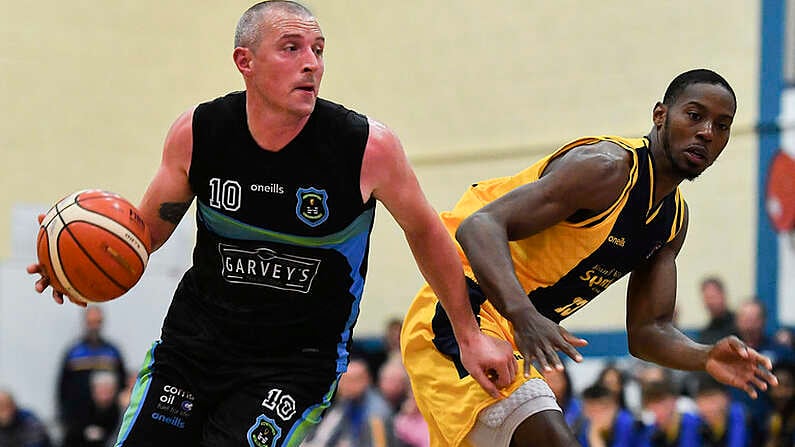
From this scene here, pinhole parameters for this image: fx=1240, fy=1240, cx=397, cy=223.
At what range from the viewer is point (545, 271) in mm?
4949

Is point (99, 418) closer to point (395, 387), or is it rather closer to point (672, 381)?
point (395, 387)

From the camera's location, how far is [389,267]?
1545 centimetres

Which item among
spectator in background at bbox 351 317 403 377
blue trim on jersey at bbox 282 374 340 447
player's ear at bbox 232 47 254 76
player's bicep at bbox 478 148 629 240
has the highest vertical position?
player's ear at bbox 232 47 254 76

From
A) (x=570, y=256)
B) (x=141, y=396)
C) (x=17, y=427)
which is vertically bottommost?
(x=17, y=427)

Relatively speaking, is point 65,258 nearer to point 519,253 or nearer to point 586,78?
point 519,253

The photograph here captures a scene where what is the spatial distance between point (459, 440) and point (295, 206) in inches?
46.2

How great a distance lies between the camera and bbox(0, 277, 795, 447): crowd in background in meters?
9.65

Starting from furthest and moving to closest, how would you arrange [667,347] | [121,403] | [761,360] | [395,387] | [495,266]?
[121,403]
[395,387]
[667,347]
[761,360]
[495,266]

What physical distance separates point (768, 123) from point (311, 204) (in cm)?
896

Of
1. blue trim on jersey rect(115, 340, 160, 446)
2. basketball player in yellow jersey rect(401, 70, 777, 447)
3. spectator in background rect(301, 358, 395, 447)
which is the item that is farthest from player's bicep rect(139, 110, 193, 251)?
spectator in background rect(301, 358, 395, 447)

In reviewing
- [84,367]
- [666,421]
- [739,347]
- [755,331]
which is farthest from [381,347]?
[739,347]

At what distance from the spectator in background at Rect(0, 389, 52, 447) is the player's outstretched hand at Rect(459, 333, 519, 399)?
944cm

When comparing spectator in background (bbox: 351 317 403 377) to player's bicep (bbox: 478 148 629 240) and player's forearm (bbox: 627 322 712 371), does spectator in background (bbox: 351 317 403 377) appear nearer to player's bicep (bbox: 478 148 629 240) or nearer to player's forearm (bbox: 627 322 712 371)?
player's forearm (bbox: 627 322 712 371)

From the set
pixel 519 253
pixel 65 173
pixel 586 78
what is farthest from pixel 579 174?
pixel 65 173
